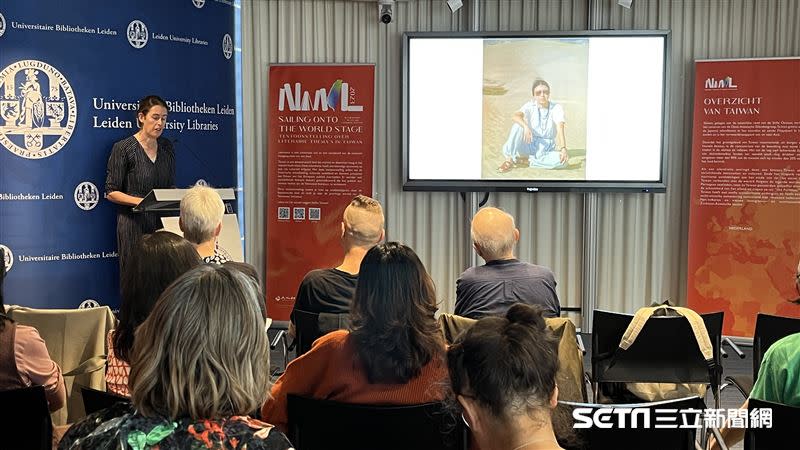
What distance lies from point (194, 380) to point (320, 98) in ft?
17.7

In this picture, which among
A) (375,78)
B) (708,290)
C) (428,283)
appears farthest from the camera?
(375,78)

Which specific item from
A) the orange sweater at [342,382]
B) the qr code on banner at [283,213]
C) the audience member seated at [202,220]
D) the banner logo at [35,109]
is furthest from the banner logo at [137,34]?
the orange sweater at [342,382]

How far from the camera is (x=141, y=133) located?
5477 millimetres

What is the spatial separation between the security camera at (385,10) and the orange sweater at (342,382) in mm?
4652

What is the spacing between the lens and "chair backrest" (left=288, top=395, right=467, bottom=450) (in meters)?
2.27

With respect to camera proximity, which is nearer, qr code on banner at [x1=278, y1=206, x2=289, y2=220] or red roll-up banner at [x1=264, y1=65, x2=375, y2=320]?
red roll-up banner at [x1=264, y1=65, x2=375, y2=320]

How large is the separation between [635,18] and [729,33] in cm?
73

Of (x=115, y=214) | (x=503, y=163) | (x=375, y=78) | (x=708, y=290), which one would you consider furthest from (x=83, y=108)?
(x=708, y=290)

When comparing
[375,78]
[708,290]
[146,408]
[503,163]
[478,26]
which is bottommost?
[708,290]

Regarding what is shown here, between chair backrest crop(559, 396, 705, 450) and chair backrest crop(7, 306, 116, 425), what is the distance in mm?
1927

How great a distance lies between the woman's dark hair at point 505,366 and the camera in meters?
1.52

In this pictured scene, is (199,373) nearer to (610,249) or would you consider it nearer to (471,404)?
(471,404)

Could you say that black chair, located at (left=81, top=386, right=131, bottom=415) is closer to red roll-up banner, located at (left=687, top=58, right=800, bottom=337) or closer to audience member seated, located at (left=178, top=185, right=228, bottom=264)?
audience member seated, located at (left=178, top=185, right=228, bottom=264)

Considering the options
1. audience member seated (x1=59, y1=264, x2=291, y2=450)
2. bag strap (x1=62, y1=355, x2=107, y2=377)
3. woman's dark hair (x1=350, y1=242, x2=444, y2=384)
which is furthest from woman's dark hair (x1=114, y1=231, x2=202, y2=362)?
audience member seated (x1=59, y1=264, x2=291, y2=450)
